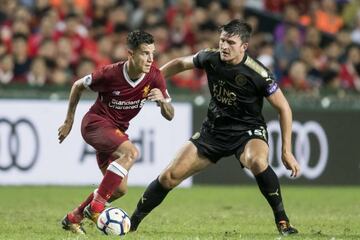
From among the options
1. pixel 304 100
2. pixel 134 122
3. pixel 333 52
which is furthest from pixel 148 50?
pixel 333 52

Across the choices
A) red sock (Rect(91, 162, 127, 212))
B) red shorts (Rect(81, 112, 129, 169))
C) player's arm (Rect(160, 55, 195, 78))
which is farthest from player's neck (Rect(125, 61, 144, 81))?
red sock (Rect(91, 162, 127, 212))

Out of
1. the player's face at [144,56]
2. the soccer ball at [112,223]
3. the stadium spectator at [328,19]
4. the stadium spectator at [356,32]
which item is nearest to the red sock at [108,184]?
the soccer ball at [112,223]

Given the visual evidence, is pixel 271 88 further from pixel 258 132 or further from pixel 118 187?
pixel 118 187

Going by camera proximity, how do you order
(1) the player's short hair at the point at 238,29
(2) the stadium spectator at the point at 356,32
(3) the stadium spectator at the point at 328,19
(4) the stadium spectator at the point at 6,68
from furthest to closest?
(3) the stadium spectator at the point at 328,19
(2) the stadium spectator at the point at 356,32
(4) the stadium spectator at the point at 6,68
(1) the player's short hair at the point at 238,29

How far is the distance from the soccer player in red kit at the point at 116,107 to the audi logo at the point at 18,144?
6.10 metres

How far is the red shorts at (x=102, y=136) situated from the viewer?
9.67m

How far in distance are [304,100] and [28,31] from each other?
476 centimetres

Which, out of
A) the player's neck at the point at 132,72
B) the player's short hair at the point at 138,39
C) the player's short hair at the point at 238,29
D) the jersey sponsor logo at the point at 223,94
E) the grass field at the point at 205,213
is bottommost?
the grass field at the point at 205,213

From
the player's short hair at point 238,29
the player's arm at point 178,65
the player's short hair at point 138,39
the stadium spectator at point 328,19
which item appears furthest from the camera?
the stadium spectator at point 328,19

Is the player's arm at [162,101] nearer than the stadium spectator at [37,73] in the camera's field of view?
Yes

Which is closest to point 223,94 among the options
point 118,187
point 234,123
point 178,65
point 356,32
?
point 234,123

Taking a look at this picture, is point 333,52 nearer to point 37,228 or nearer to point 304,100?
point 304,100

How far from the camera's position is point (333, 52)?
Result: 65.9 feet

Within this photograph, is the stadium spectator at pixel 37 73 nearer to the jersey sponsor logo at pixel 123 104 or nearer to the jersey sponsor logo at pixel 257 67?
the jersey sponsor logo at pixel 123 104
